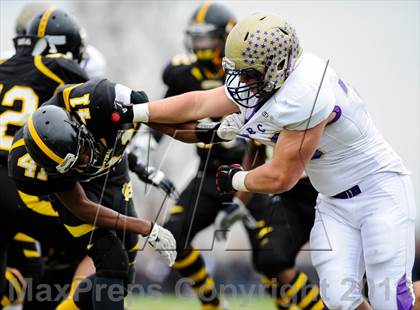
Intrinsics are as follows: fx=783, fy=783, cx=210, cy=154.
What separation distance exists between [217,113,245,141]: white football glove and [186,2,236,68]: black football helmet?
2.30 meters

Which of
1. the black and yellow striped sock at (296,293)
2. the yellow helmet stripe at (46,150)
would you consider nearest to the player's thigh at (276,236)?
the black and yellow striped sock at (296,293)

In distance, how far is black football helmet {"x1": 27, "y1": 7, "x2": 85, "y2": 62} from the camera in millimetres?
5113

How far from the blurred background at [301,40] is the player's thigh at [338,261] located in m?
5.26

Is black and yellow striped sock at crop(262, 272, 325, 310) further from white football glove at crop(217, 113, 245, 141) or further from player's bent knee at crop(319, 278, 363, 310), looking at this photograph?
white football glove at crop(217, 113, 245, 141)

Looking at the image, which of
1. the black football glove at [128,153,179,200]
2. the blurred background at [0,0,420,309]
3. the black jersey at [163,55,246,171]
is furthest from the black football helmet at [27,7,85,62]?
the blurred background at [0,0,420,309]

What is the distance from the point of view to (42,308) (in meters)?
5.48

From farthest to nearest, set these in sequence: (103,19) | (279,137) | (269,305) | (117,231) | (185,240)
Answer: (103,19) → (269,305) → (185,240) → (117,231) → (279,137)

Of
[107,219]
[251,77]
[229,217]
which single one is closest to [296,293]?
[229,217]

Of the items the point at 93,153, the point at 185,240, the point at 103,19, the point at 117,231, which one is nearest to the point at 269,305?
the point at 185,240

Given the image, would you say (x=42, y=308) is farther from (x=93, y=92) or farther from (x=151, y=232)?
(x=93, y=92)

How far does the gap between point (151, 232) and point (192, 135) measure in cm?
56

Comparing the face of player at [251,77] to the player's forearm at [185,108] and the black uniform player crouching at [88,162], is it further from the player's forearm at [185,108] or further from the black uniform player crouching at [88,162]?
the black uniform player crouching at [88,162]

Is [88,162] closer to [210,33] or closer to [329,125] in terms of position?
[329,125]

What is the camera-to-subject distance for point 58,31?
16.8 feet
